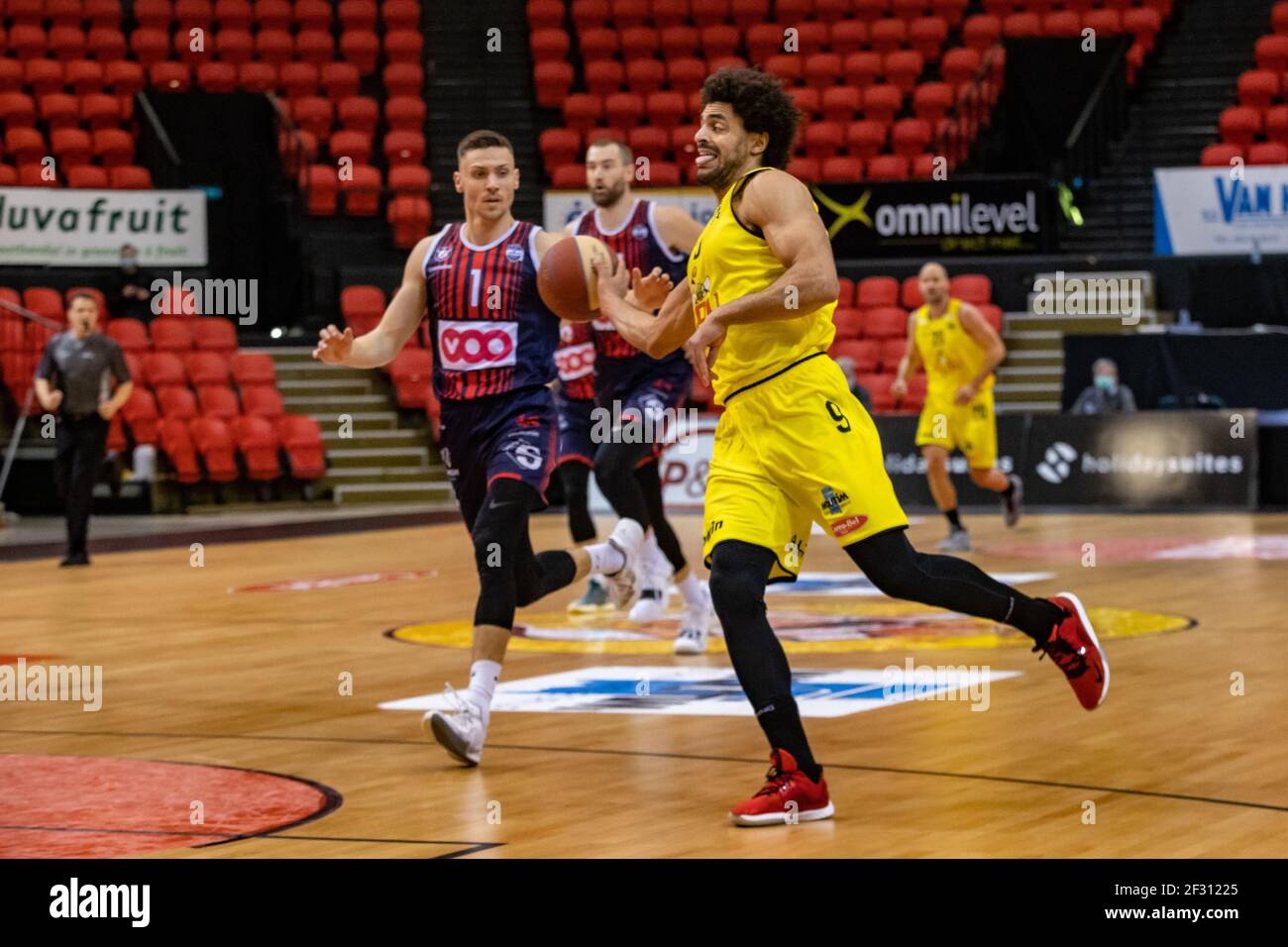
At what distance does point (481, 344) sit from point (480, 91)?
19.6 meters

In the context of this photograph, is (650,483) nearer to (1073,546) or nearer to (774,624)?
(774,624)

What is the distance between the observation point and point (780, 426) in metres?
5.67

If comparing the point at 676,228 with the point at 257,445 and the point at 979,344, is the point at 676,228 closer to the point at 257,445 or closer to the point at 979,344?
the point at 979,344

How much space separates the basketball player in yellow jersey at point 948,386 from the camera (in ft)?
48.5

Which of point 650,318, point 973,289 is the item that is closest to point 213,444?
point 973,289

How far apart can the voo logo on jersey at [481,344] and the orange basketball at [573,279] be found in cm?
62

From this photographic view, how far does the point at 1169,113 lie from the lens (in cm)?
2448

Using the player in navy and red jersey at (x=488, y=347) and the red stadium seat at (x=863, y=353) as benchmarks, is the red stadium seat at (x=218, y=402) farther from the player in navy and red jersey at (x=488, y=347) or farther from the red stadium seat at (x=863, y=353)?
the player in navy and red jersey at (x=488, y=347)

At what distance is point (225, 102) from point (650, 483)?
15.2 metres

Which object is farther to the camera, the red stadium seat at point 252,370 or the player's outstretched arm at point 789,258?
the red stadium seat at point 252,370

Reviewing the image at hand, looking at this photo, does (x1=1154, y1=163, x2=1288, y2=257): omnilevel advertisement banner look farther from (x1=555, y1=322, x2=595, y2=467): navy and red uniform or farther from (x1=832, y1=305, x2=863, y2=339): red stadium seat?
(x1=555, y1=322, x2=595, y2=467): navy and red uniform

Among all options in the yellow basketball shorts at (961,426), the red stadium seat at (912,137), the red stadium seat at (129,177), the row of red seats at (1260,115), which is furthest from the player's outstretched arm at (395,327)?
the red stadium seat at (912,137)

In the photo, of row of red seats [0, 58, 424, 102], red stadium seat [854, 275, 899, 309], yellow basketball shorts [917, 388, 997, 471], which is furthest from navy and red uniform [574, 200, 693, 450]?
row of red seats [0, 58, 424, 102]
